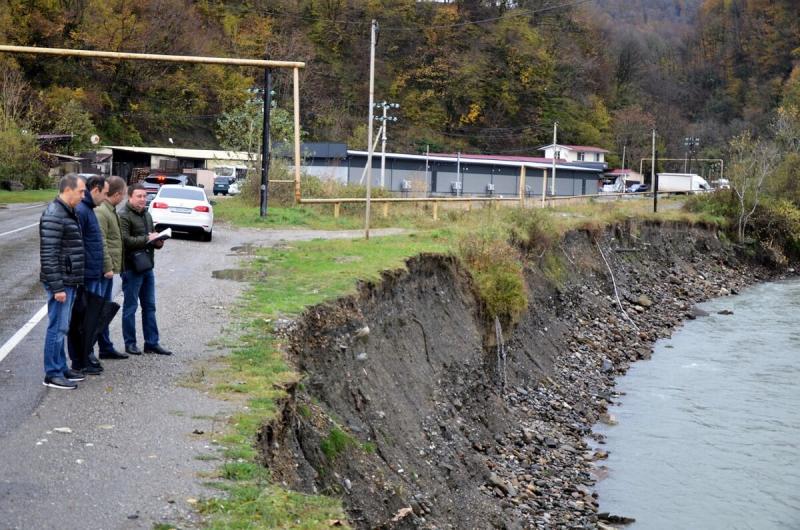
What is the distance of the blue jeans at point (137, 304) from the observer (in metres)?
11.6

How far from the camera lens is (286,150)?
47.6m

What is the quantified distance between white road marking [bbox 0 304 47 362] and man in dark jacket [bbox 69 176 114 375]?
46.8 inches

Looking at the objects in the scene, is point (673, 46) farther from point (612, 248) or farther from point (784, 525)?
point (784, 525)

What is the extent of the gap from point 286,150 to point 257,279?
1170 inches

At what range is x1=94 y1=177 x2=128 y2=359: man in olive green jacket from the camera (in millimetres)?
10719

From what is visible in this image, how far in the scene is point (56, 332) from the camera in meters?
9.75

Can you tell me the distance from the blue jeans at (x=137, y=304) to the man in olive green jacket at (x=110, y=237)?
0.31 m

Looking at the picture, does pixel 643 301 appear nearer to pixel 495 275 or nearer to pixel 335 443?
pixel 495 275

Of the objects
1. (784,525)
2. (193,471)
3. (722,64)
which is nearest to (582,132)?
(722,64)

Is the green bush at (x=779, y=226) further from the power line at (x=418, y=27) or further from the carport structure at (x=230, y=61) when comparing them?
the power line at (x=418, y=27)

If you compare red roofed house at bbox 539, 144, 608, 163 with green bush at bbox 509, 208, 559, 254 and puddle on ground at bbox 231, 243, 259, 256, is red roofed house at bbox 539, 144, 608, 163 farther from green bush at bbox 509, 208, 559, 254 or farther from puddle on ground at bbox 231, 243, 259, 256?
puddle on ground at bbox 231, 243, 259, 256

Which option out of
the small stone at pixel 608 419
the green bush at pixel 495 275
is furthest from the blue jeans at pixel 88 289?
the green bush at pixel 495 275

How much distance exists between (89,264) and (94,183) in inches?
35.1

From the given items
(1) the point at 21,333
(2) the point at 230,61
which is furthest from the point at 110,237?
(2) the point at 230,61
